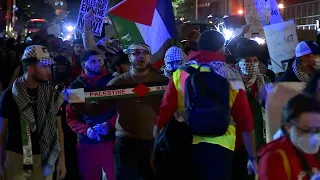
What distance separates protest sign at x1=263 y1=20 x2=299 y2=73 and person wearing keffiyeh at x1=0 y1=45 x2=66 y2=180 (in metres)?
4.21

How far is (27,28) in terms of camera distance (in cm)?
3769

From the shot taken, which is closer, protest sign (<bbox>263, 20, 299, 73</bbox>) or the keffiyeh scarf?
the keffiyeh scarf

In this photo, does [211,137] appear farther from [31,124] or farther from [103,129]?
[103,129]

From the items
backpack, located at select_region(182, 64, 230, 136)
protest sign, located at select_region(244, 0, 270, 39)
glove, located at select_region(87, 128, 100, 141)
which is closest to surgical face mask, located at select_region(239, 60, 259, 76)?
backpack, located at select_region(182, 64, 230, 136)

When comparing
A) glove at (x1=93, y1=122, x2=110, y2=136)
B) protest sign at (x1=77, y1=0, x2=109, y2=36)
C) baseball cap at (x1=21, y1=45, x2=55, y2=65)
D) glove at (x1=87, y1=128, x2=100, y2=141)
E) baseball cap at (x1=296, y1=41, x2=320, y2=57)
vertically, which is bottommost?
glove at (x1=87, y1=128, x2=100, y2=141)

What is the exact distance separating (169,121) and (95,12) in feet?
16.1

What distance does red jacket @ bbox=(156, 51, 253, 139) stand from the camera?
16.5ft

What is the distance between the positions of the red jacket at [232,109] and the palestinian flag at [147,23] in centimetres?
282

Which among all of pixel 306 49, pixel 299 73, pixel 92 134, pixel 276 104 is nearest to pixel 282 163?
pixel 276 104

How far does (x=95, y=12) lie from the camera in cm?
971

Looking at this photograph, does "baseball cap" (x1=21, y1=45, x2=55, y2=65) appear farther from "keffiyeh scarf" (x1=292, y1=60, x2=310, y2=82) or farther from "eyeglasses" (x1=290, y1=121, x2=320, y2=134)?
"eyeglasses" (x1=290, y1=121, x2=320, y2=134)

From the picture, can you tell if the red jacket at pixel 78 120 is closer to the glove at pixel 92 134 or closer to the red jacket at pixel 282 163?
the glove at pixel 92 134

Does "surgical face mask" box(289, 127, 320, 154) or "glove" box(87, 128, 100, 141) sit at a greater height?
"surgical face mask" box(289, 127, 320, 154)

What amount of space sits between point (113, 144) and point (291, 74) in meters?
2.29
